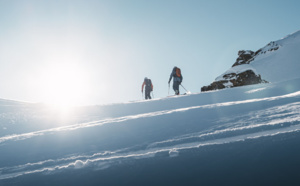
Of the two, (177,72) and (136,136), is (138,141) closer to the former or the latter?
(136,136)

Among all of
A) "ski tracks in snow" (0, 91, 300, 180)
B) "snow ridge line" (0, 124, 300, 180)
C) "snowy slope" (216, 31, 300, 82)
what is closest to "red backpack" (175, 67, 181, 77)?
"snowy slope" (216, 31, 300, 82)

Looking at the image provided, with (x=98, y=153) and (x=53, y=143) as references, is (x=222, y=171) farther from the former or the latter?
(x=53, y=143)

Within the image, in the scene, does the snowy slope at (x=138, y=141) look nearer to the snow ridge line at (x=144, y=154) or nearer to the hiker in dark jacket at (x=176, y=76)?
the snow ridge line at (x=144, y=154)

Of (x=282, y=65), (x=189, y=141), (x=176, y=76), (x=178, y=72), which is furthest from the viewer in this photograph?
(x=282, y=65)

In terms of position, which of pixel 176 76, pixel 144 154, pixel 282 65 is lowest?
pixel 144 154

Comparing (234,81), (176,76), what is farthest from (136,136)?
(234,81)

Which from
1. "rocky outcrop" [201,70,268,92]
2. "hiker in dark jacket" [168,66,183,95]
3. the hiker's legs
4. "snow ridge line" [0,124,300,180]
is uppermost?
"rocky outcrop" [201,70,268,92]

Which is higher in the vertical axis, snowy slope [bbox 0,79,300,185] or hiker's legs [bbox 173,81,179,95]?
hiker's legs [bbox 173,81,179,95]

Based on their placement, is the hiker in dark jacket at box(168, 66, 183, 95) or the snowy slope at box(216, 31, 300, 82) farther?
the snowy slope at box(216, 31, 300, 82)

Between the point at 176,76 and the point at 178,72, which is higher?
the point at 178,72

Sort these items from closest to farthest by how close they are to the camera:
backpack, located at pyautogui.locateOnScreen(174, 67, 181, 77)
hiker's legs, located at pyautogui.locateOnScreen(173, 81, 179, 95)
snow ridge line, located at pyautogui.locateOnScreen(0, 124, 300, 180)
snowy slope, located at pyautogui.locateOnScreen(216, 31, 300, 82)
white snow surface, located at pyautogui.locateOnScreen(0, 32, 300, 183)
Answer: snow ridge line, located at pyautogui.locateOnScreen(0, 124, 300, 180), white snow surface, located at pyautogui.locateOnScreen(0, 32, 300, 183), backpack, located at pyautogui.locateOnScreen(174, 67, 181, 77), hiker's legs, located at pyautogui.locateOnScreen(173, 81, 179, 95), snowy slope, located at pyautogui.locateOnScreen(216, 31, 300, 82)

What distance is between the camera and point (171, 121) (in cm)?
578

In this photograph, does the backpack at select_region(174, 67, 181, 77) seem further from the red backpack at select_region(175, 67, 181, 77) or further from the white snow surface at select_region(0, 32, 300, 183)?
the white snow surface at select_region(0, 32, 300, 183)

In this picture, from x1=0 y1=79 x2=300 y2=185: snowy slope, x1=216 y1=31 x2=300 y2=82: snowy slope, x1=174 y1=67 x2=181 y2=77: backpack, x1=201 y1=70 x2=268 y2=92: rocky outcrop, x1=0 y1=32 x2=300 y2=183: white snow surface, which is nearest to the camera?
x1=0 y1=79 x2=300 y2=185: snowy slope
